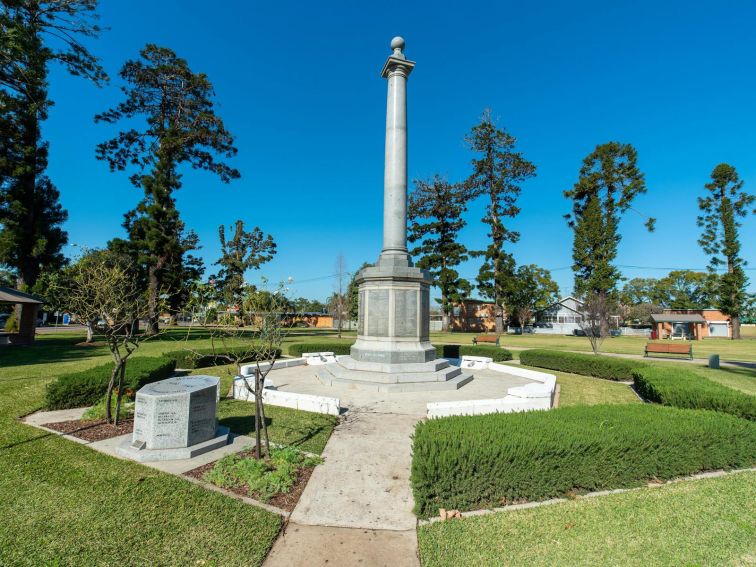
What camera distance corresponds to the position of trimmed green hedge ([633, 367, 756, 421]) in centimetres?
731

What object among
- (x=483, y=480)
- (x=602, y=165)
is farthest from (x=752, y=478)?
(x=602, y=165)

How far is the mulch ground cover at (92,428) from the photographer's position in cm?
652

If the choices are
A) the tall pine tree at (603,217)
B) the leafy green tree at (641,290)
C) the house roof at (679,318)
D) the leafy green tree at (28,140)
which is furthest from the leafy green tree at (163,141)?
the leafy green tree at (641,290)

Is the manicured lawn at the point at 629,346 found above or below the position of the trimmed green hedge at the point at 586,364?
below

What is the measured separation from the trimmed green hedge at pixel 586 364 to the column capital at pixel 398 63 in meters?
13.7

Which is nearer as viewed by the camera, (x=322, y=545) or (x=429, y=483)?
(x=322, y=545)

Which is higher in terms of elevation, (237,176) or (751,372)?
(237,176)

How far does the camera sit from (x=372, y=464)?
18.5ft

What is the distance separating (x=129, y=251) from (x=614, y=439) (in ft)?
117

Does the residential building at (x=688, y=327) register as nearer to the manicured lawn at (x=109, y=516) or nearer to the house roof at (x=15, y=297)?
the manicured lawn at (x=109, y=516)

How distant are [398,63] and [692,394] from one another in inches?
522

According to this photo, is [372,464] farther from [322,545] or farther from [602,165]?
[602,165]

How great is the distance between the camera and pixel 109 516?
3.97m

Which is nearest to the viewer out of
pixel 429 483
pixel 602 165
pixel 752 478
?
pixel 429 483
